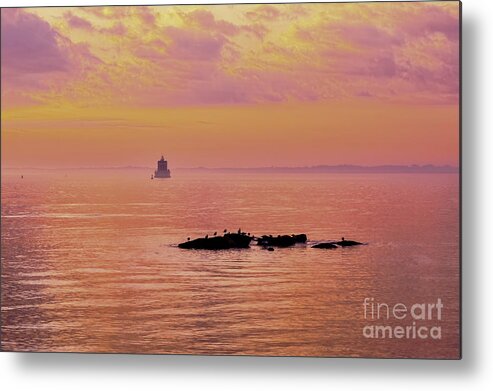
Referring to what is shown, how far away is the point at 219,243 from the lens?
5.61 metres

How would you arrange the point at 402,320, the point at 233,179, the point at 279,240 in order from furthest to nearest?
the point at 233,179, the point at 279,240, the point at 402,320

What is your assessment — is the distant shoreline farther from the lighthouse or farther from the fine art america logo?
the fine art america logo

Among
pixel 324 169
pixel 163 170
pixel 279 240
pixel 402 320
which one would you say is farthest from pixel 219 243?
pixel 402 320

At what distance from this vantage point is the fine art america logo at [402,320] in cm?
540

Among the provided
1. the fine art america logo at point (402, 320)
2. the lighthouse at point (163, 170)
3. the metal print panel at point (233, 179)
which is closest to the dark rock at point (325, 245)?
the metal print panel at point (233, 179)

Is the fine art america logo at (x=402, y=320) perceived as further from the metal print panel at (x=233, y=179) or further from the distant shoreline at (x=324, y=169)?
the distant shoreline at (x=324, y=169)

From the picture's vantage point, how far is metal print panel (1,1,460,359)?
215 inches

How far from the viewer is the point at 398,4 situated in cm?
549

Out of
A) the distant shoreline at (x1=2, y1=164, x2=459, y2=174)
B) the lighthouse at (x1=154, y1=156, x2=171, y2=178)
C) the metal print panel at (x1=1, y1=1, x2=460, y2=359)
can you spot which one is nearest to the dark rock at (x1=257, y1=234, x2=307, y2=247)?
the metal print panel at (x1=1, y1=1, x2=460, y2=359)

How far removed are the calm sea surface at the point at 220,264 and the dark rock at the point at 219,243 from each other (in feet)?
0.12

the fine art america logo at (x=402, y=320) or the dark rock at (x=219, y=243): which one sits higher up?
the dark rock at (x=219, y=243)

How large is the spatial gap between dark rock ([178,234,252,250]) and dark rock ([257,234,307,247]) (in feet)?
0.25

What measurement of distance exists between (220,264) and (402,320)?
42.6 inches

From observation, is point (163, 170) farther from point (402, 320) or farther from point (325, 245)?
point (402, 320)
